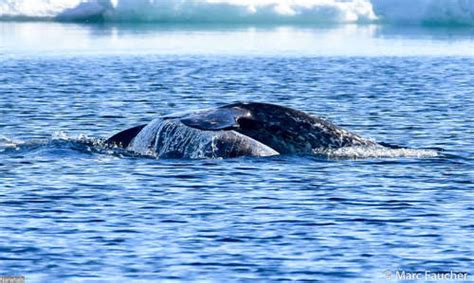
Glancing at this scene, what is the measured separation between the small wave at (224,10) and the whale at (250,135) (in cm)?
5592

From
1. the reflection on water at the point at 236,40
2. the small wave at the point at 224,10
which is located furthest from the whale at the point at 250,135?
the small wave at the point at 224,10

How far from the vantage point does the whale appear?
18.6 meters

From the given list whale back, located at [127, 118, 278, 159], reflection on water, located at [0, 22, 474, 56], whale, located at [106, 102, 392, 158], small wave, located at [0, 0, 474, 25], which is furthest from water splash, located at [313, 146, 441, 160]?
small wave, located at [0, 0, 474, 25]

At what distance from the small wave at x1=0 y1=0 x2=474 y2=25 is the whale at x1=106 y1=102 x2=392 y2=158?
55919 mm

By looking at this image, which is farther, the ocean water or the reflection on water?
the reflection on water

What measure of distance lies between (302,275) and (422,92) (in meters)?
24.3

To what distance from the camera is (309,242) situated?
525 inches

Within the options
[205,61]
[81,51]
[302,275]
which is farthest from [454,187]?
[81,51]

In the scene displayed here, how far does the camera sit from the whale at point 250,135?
18609 mm

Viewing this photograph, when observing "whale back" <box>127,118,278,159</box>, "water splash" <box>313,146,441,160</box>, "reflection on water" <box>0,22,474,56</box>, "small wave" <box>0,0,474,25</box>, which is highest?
"whale back" <box>127,118,278,159</box>

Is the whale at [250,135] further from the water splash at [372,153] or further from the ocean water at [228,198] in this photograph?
the ocean water at [228,198]

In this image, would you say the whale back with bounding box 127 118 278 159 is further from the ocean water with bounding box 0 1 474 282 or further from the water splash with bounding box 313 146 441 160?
the water splash with bounding box 313 146 441 160

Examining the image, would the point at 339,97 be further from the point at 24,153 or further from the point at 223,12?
the point at 223,12

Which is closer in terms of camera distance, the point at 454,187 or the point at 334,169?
the point at 454,187
